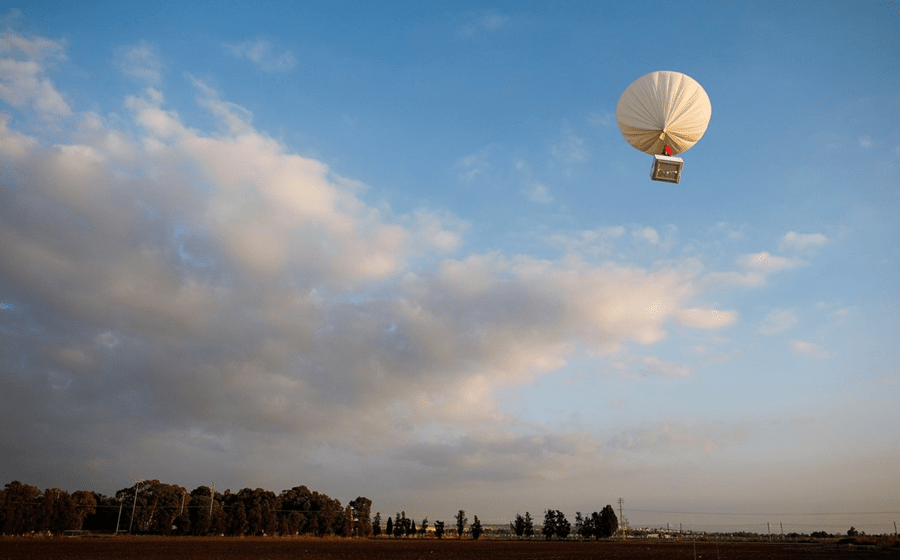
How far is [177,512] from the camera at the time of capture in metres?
101

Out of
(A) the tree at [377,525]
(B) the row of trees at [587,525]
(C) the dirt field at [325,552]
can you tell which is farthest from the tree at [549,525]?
(C) the dirt field at [325,552]

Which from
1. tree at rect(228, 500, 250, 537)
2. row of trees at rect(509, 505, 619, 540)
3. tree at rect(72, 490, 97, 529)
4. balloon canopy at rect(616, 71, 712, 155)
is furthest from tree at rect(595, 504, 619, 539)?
balloon canopy at rect(616, 71, 712, 155)

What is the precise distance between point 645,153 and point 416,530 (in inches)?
5047

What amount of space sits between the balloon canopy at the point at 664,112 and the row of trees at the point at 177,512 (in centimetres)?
9271

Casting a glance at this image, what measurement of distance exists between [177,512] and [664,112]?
10630cm

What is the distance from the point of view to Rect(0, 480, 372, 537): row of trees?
8200cm

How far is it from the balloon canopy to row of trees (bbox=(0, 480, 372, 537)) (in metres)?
92.7

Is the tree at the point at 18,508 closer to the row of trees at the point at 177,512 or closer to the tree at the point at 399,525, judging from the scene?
the row of trees at the point at 177,512

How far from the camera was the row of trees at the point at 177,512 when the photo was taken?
8200 centimetres

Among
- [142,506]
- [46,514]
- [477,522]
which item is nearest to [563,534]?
[477,522]

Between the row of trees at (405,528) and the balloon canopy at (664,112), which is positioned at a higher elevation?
the balloon canopy at (664,112)

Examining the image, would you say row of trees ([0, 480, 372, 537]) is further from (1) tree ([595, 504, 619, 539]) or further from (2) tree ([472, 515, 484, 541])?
→ (1) tree ([595, 504, 619, 539])

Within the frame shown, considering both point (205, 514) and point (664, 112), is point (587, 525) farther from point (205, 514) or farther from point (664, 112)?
point (664, 112)

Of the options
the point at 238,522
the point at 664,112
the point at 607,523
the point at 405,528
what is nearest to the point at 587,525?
the point at 607,523
